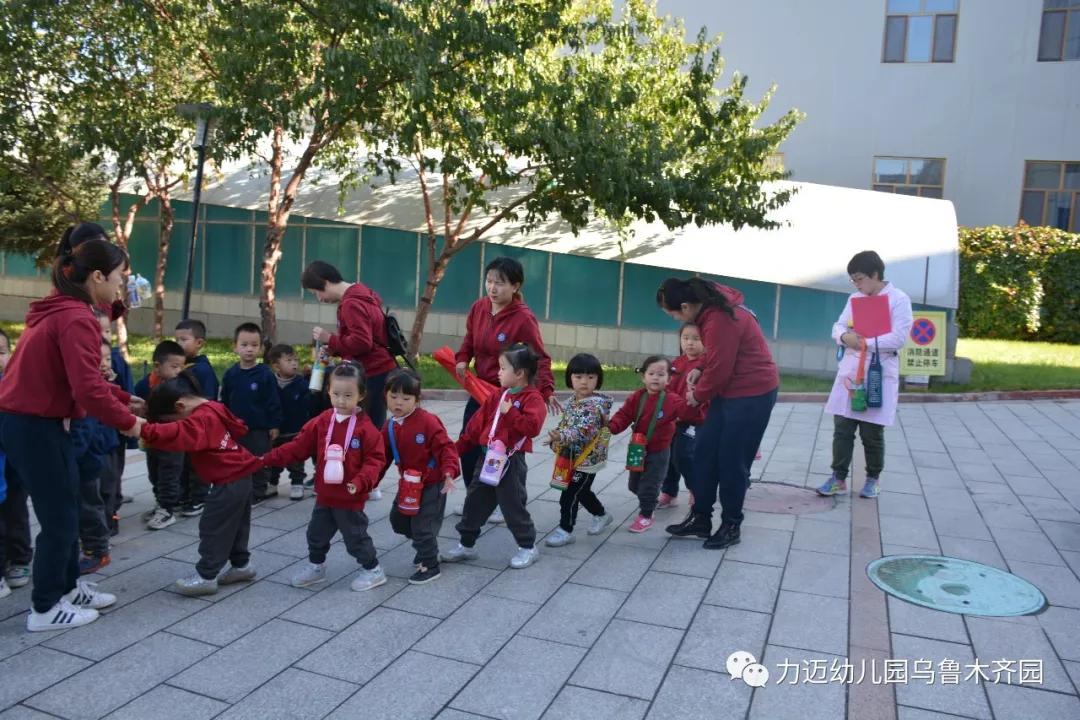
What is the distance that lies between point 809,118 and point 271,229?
14582 millimetres

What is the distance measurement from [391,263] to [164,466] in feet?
33.7

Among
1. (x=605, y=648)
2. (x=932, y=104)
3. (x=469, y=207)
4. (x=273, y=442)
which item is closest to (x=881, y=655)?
(x=605, y=648)

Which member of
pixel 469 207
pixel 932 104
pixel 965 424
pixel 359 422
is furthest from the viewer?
pixel 932 104

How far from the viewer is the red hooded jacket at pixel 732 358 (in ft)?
17.0

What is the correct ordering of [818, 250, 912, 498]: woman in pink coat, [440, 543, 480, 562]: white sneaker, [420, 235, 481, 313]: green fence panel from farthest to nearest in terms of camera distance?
1. [420, 235, 481, 313]: green fence panel
2. [818, 250, 912, 498]: woman in pink coat
3. [440, 543, 480, 562]: white sneaker

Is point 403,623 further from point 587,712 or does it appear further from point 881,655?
point 881,655

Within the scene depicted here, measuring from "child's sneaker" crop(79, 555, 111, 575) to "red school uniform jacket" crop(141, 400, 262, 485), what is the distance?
931mm

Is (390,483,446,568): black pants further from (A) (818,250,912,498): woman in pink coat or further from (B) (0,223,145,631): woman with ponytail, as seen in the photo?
(A) (818,250,912,498): woman in pink coat

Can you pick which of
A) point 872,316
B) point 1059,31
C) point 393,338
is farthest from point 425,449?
point 1059,31

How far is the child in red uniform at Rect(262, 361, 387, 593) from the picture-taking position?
454cm

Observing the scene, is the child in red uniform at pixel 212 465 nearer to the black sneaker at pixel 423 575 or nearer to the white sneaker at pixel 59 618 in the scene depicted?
the white sneaker at pixel 59 618

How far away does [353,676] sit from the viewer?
3686 mm

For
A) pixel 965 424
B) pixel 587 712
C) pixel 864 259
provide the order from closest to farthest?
1. pixel 587 712
2. pixel 864 259
3. pixel 965 424

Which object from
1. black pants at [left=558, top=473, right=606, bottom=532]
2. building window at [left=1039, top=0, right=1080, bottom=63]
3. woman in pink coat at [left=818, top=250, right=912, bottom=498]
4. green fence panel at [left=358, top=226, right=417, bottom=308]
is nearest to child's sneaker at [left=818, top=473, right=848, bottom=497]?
woman in pink coat at [left=818, top=250, right=912, bottom=498]
